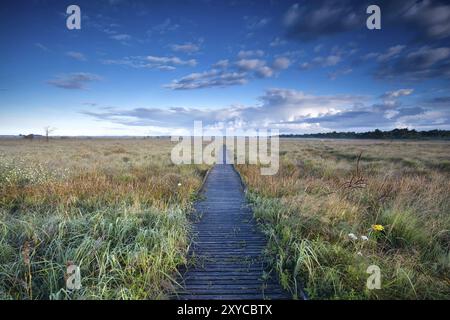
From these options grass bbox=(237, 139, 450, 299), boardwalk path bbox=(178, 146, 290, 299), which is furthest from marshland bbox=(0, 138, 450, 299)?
boardwalk path bbox=(178, 146, 290, 299)

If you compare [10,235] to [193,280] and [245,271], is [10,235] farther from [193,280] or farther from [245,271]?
[245,271]

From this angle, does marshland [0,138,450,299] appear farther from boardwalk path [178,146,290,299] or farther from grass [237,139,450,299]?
boardwalk path [178,146,290,299]

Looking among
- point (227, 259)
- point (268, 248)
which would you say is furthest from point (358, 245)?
point (227, 259)

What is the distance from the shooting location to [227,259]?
533cm

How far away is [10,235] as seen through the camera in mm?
5711

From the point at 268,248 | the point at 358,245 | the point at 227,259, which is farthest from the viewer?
the point at 268,248

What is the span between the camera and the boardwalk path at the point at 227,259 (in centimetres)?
427

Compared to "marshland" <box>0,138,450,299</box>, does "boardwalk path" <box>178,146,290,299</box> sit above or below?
below

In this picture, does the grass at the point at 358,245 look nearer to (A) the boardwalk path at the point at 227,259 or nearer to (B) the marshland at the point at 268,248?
(B) the marshland at the point at 268,248

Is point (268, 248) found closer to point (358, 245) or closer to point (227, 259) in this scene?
point (227, 259)

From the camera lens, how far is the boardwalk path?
4266mm

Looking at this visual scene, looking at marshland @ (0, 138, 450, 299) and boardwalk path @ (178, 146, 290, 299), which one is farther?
boardwalk path @ (178, 146, 290, 299)

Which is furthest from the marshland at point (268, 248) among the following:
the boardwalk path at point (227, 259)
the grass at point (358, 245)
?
the boardwalk path at point (227, 259)
